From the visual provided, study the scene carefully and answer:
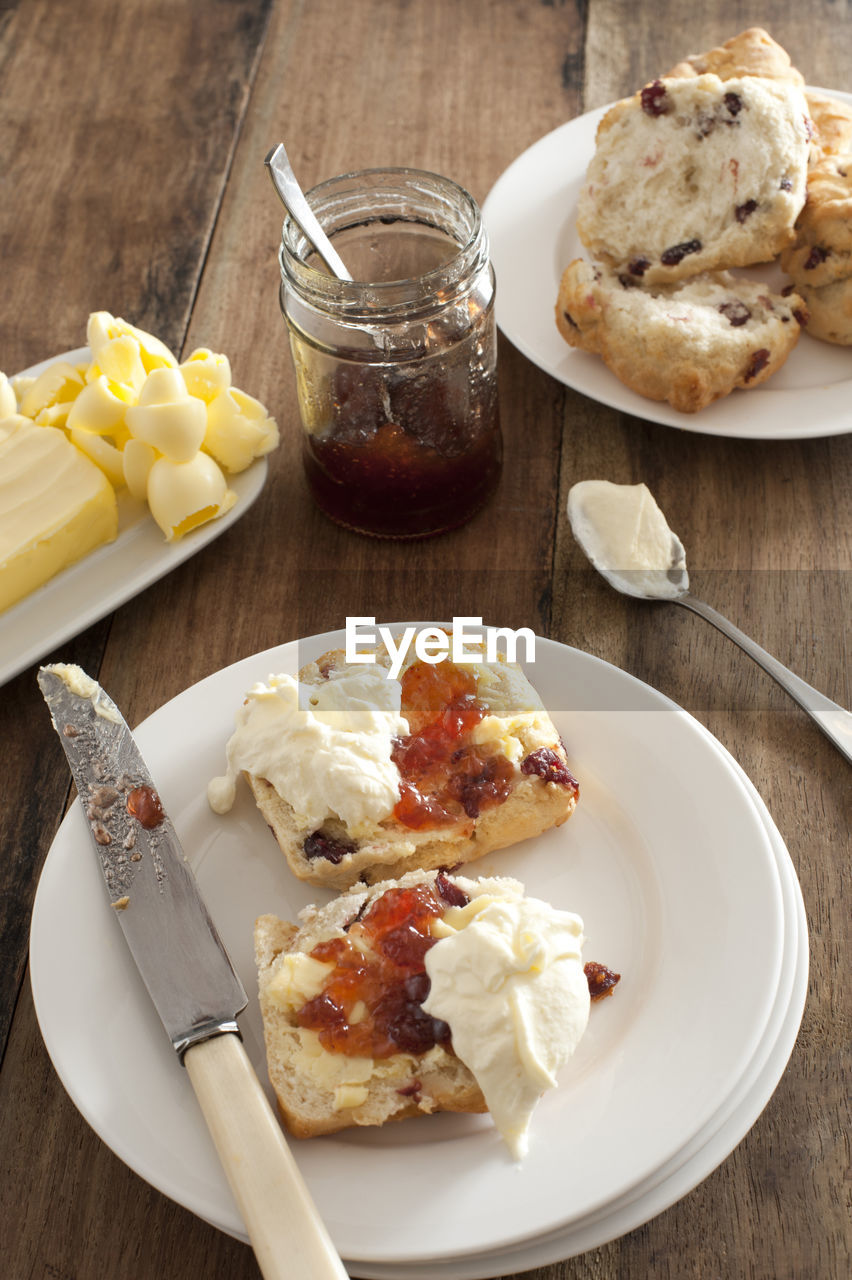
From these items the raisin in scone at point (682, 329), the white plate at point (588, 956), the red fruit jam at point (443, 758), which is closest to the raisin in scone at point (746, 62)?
the raisin in scone at point (682, 329)

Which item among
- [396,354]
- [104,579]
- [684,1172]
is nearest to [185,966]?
[684,1172]

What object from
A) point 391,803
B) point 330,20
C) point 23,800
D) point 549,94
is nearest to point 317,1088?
point 391,803

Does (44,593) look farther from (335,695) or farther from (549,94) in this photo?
(549,94)

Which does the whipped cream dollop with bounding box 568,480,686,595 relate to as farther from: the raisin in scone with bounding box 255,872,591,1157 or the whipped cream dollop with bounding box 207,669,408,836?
the raisin in scone with bounding box 255,872,591,1157

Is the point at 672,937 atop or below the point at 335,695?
below

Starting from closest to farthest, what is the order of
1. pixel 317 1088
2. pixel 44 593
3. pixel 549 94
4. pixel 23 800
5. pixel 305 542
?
pixel 317 1088 < pixel 23 800 < pixel 44 593 < pixel 305 542 < pixel 549 94

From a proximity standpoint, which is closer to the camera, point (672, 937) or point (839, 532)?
point (672, 937)

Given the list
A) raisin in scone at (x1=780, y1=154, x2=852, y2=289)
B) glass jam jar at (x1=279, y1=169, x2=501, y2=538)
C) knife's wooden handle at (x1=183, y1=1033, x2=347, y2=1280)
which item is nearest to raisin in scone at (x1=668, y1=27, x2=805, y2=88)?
raisin in scone at (x1=780, y1=154, x2=852, y2=289)

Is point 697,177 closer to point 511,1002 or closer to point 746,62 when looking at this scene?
point 746,62
